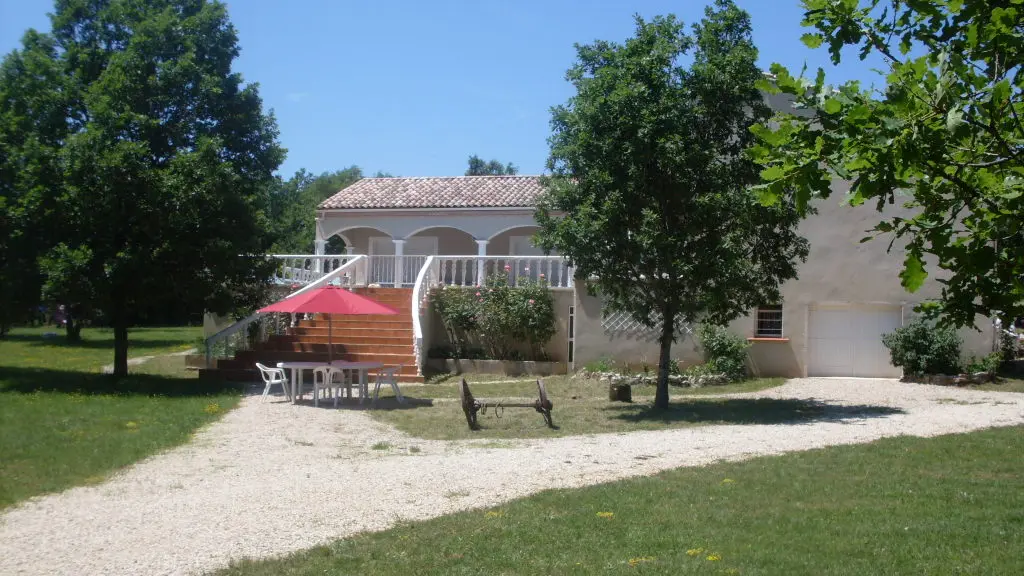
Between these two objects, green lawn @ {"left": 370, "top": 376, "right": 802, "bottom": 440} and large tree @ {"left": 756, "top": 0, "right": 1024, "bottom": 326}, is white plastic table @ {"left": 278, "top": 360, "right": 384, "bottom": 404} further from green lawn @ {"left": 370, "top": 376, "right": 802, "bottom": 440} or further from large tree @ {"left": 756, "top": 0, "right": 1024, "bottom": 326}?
large tree @ {"left": 756, "top": 0, "right": 1024, "bottom": 326}

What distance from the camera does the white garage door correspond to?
67.8ft

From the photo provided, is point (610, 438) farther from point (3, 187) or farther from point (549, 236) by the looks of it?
point (3, 187)

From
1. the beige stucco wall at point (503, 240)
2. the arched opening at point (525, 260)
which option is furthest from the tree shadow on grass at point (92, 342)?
the arched opening at point (525, 260)

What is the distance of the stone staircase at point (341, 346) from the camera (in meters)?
20.3

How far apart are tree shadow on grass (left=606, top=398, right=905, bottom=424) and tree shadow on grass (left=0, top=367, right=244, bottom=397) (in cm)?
821

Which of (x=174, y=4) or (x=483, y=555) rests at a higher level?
(x=174, y=4)

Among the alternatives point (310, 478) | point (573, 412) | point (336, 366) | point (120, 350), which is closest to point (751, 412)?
point (573, 412)

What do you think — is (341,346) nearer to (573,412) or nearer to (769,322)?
(573,412)

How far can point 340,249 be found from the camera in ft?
172

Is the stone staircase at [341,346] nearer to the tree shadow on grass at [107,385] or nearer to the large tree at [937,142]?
the tree shadow on grass at [107,385]

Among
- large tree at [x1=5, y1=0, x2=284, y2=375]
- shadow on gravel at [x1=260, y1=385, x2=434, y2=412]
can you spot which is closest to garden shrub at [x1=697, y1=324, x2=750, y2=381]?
shadow on gravel at [x1=260, y1=385, x2=434, y2=412]

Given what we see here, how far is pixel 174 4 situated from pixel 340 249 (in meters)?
32.3

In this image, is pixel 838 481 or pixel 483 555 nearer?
A: pixel 483 555

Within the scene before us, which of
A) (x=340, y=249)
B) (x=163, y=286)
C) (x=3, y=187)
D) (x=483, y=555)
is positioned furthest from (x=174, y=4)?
(x=340, y=249)
